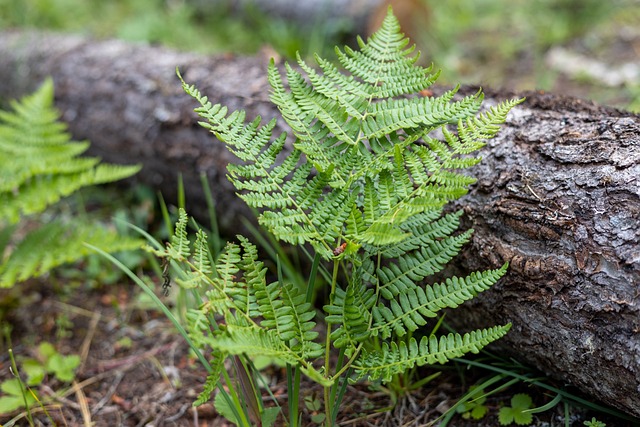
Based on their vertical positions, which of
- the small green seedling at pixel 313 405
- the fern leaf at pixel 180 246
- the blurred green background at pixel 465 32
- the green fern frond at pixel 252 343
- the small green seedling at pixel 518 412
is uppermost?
the blurred green background at pixel 465 32

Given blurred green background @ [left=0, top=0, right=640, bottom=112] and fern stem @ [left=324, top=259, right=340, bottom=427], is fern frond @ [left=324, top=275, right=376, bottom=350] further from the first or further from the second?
blurred green background @ [left=0, top=0, right=640, bottom=112]

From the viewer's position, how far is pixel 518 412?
1.64 m

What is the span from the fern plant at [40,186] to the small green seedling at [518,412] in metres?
1.49

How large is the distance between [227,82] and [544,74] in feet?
8.49

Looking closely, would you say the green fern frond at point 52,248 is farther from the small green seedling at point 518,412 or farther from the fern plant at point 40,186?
the small green seedling at point 518,412

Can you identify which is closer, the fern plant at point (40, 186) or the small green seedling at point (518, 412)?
the small green seedling at point (518, 412)

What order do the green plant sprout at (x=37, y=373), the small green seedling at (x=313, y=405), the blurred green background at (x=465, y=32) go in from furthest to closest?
the blurred green background at (x=465, y=32) < the green plant sprout at (x=37, y=373) < the small green seedling at (x=313, y=405)

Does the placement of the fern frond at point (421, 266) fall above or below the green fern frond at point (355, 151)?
below

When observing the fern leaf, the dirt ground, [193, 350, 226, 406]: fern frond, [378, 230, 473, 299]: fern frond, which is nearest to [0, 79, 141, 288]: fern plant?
the dirt ground

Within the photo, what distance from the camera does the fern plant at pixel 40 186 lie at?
2252 millimetres

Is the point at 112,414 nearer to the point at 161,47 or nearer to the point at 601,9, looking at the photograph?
the point at 161,47

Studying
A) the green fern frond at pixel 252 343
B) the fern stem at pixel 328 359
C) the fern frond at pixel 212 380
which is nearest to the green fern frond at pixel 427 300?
the fern stem at pixel 328 359

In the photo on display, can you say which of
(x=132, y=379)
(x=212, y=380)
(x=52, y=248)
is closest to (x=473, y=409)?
(x=212, y=380)

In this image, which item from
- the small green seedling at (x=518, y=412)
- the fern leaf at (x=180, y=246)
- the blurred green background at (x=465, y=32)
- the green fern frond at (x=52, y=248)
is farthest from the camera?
the blurred green background at (x=465, y=32)
